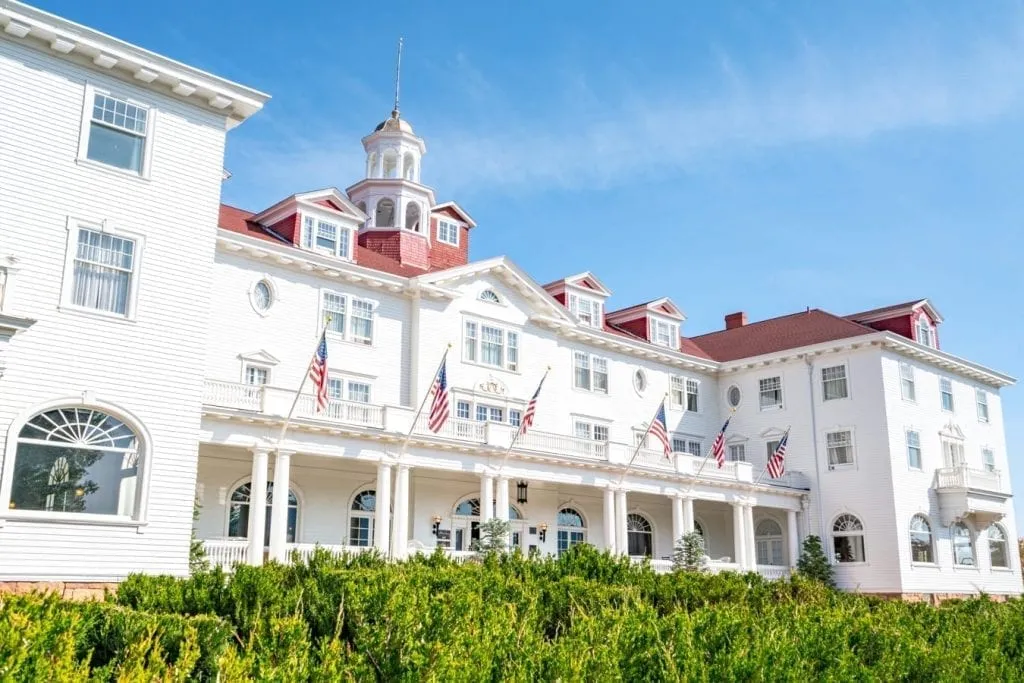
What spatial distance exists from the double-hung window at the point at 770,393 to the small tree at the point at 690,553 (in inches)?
425

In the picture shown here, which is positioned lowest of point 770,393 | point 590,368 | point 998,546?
point 998,546

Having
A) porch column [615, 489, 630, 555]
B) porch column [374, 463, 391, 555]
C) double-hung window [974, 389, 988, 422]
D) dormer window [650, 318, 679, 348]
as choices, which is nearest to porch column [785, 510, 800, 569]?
dormer window [650, 318, 679, 348]

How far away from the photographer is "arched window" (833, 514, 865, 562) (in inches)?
1511

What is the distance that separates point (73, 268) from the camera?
18547 mm

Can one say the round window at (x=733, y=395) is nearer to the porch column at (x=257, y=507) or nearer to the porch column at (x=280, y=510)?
the porch column at (x=280, y=510)

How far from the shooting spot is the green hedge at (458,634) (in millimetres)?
7184

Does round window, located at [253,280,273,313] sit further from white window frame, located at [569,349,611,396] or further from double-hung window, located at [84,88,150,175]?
white window frame, located at [569,349,611,396]

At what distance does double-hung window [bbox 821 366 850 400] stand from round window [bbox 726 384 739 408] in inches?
166

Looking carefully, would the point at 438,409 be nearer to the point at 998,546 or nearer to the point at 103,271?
the point at 103,271

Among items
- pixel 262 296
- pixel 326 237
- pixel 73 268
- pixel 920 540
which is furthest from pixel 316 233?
pixel 920 540

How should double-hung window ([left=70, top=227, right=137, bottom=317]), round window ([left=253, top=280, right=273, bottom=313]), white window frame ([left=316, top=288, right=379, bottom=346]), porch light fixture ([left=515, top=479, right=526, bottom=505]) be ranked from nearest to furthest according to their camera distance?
double-hung window ([left=70, top=227, right=137, bottom=317]), round window ([left=253, top=280, right=273, bottom=313]), white window frame ([left=316, top=288, right=379, bottom=346]), porch light fixture ([left=515, top=479, right=526, bottom=505])

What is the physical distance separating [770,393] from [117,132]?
3041 cm

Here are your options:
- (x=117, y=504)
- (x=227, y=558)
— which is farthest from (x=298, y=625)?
(x=227, y=558)

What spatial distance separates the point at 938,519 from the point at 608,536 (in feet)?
54.2
